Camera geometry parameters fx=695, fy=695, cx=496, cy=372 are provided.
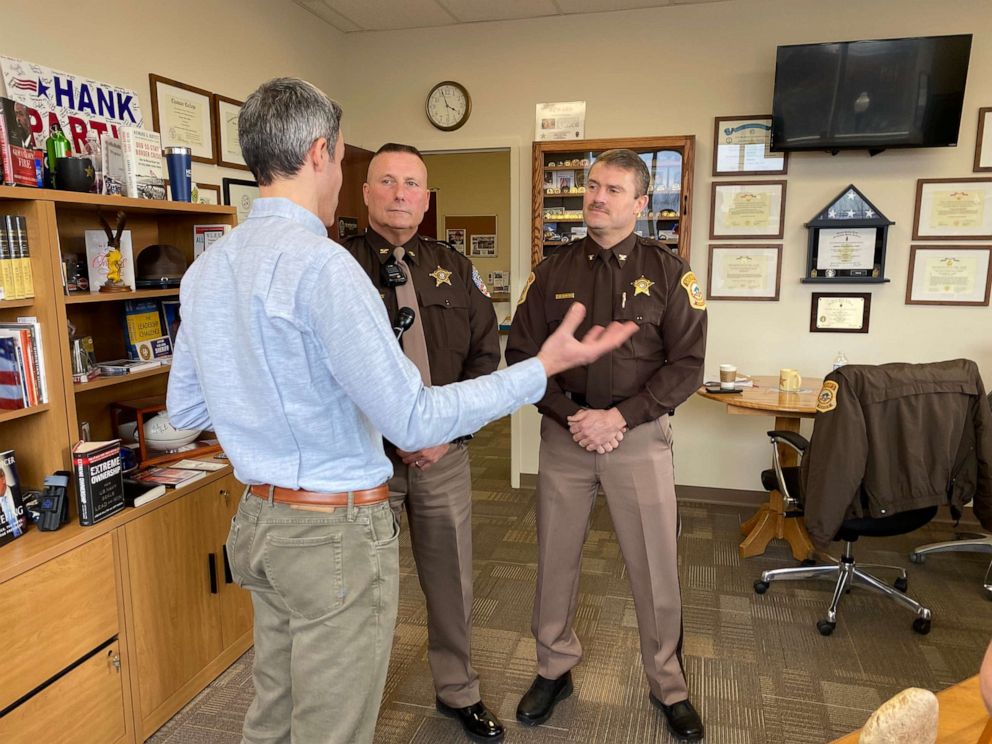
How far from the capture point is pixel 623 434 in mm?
2105

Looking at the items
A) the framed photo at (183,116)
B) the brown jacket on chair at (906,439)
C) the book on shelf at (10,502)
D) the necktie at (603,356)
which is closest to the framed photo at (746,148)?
the brown jacket on chair at (906,439)

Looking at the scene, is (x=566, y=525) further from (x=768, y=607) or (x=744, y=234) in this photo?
(x=744, y=234)

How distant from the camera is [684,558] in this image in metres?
3.44

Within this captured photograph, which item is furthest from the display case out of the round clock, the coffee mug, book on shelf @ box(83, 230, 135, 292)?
book on shelf @ box(83, 230, 135, 292)

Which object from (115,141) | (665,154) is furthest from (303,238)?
(665,154)

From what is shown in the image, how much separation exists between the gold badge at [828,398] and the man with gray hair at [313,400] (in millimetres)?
1683

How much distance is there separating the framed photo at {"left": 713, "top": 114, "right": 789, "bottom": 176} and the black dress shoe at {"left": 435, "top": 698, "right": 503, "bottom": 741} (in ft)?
10.2

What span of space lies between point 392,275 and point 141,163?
999 mm

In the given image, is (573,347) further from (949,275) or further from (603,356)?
(949,275)

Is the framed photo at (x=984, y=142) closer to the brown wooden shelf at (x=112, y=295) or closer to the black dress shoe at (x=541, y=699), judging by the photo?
the black dress shoe at (x=541, y=699)

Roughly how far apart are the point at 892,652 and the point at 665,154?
2709 mm

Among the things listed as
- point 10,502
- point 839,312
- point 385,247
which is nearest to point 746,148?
point 839,312

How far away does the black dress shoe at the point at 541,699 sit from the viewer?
220 cm

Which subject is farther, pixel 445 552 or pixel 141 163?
pixel 141 163
